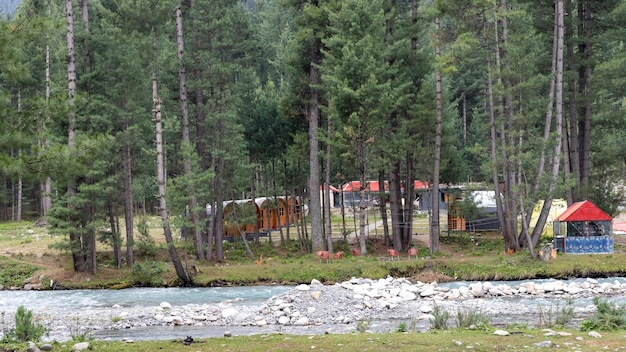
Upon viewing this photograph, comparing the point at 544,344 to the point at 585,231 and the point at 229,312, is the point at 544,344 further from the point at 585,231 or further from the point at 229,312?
the point at 585,231

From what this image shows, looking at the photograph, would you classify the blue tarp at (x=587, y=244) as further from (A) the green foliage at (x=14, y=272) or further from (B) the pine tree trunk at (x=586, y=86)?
(A) the green foliage at (x=14, y=272)

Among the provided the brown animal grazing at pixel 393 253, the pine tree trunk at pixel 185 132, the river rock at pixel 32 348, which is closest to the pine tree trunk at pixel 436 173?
the brown animal grazing at pixel 393 253

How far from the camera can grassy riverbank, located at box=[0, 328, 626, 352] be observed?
1207cm

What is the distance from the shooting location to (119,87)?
29219 millimetres

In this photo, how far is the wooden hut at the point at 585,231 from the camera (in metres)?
29.4

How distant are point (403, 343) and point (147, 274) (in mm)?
17212

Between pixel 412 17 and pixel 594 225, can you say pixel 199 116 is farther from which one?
pixel 594 225

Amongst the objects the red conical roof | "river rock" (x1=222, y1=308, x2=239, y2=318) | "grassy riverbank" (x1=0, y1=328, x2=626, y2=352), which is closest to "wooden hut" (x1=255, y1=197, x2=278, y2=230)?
the red conical roof

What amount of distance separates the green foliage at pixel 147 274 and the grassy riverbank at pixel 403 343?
46.2ft

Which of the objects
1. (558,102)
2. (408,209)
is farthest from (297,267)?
(558,102)

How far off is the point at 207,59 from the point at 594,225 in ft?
60.9

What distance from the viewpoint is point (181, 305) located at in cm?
2255

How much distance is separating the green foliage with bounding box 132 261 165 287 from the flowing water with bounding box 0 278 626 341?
0.69 metres

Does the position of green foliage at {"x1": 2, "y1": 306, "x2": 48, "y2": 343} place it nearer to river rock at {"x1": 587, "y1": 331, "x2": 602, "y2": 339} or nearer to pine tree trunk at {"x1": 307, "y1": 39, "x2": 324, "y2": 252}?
river rock at {"x1": 587, "y1": 331, "x2": 602, "y2": 339}
